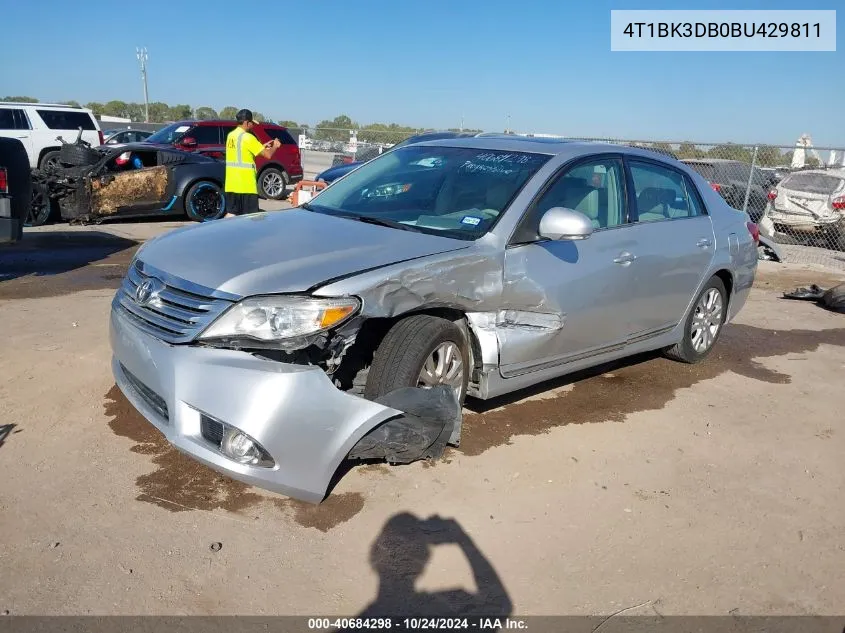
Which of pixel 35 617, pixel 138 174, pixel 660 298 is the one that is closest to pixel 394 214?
pixel 660 298

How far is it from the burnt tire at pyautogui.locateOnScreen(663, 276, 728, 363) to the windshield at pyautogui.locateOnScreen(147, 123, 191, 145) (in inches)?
537

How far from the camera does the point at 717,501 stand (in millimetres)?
3807

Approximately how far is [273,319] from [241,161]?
252 inches

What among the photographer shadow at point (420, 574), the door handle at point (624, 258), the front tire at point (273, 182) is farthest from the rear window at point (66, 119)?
the photographer shadow at point (420, 574)

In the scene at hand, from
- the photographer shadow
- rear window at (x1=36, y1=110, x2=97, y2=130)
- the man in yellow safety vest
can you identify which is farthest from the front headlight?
rear window at (x1=36, y1=110, x2=97, y2=130)

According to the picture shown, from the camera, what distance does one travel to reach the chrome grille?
329cm

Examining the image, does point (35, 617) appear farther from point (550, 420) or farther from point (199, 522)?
point (550, 420)

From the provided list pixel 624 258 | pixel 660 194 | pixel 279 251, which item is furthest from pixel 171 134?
pixel 279 251

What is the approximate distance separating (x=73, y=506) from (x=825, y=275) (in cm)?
1127

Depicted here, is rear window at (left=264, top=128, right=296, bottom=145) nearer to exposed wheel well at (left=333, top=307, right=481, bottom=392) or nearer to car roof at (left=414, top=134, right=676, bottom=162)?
car roof at (left=414, top=134, right=676, bottom=162)

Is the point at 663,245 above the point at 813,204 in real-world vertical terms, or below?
below

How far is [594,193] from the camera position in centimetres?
480

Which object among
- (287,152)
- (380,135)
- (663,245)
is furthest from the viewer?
(380,135)

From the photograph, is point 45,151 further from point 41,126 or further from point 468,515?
point 468,515
